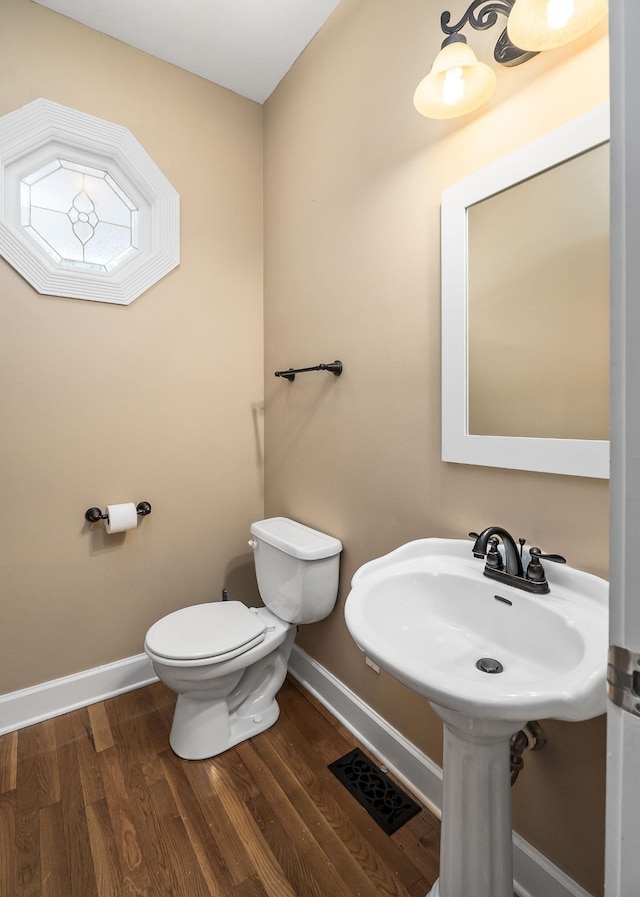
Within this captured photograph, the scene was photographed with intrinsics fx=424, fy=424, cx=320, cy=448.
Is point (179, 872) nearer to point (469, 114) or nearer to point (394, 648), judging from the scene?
point (394, 648)

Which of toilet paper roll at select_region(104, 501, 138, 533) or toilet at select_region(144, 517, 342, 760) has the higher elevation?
toilet paper roll at select_region(104, 501, 138, 533)

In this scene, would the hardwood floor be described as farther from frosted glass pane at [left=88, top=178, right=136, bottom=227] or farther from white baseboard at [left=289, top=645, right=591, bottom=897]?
frosted glass pane at [left=88, top=178, right=136, bottom=227]

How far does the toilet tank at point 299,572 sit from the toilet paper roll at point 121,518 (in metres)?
0.53

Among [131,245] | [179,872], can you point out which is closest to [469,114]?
[131,245]

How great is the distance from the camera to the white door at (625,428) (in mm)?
390

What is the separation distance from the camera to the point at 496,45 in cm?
107

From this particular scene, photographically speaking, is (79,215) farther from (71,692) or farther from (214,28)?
(71,692)

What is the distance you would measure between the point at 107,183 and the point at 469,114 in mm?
1513

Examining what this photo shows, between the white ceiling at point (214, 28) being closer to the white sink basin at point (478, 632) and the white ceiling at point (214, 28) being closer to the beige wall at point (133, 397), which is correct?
the beige wall at point (133, 397)

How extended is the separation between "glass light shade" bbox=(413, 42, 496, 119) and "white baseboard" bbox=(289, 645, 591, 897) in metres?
1.88

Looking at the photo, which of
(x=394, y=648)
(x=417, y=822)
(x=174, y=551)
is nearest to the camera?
(x=394, y=648)

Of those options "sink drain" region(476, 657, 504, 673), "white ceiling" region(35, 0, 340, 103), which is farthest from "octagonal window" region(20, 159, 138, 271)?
"sink drain" region(476, 657, 504, 673)

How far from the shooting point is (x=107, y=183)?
1.84 m

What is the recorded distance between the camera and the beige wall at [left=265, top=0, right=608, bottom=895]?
992 mm
